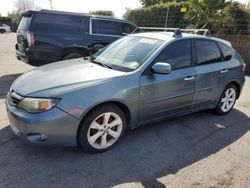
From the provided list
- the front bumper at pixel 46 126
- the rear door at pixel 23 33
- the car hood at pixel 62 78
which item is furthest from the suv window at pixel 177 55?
the rear door at pixel 23 33

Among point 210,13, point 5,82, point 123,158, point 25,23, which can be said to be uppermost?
point 210,13

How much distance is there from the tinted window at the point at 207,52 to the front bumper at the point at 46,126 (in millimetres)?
2475

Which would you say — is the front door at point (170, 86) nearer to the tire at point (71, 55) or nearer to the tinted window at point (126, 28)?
the tire at point (71, 55)

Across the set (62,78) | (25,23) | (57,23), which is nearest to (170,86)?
(62,78)

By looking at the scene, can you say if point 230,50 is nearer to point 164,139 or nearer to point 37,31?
point 164,139

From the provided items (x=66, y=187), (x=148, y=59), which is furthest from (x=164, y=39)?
(x=66, y=187)

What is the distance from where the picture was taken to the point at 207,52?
14.9 ft

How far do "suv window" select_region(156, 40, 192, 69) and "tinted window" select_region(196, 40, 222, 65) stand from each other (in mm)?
247

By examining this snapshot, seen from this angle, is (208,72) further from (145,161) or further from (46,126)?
(46,126)

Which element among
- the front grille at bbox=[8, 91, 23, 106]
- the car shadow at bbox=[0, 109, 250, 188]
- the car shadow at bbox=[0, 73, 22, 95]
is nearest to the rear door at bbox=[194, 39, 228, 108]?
the car shadow at bbox=[0, 109, 250, 188]

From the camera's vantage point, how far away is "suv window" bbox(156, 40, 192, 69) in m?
3.88

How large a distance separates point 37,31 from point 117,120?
4.56m

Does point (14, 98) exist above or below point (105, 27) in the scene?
below

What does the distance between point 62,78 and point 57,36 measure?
4119 mm
